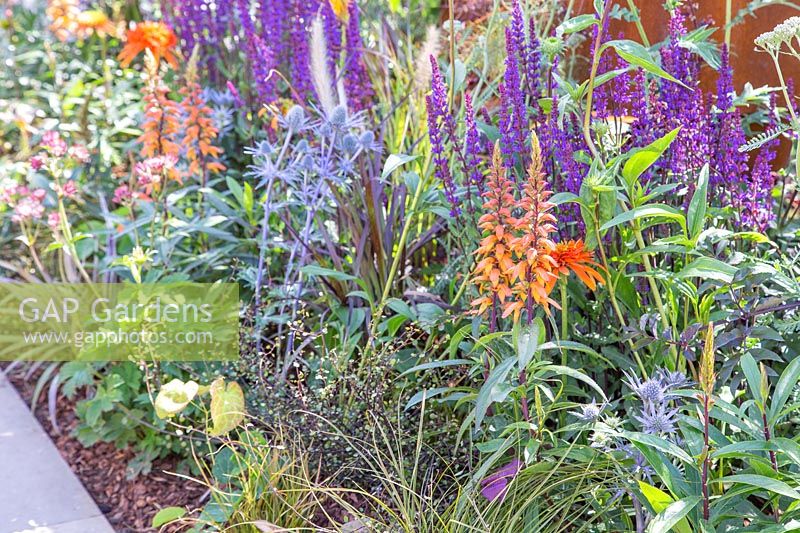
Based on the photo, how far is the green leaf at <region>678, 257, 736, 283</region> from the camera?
5.86 feet

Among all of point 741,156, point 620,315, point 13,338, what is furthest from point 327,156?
point 13,338

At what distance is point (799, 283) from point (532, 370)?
1.97 feet

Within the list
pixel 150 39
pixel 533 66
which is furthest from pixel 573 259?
pixel 150 39

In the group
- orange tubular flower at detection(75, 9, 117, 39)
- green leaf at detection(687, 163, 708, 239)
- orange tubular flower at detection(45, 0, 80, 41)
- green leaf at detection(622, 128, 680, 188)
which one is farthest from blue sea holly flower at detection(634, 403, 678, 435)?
orange tubular flower at detection(45, 0, 80, 41)

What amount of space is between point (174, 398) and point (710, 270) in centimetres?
134

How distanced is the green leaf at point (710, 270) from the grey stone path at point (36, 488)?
168cm

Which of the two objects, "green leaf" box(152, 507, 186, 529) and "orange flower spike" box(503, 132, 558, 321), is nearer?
"orange flower spike" box(503, 132, 558, 321)

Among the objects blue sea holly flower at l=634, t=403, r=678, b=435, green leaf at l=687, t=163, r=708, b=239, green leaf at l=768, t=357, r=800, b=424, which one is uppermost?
green leaf at l=687, t=163, r=708, b=239

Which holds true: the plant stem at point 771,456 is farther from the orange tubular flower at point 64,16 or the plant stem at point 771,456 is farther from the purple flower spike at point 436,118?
the orange tubular flower at point 64,16

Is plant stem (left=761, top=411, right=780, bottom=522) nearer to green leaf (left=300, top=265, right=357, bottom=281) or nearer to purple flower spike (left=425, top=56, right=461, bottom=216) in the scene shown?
purple flower spike (left=425, top=56, right=461, bottom=216)

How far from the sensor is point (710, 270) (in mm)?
1812

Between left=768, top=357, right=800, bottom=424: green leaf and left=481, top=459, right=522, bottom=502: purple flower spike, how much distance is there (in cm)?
53

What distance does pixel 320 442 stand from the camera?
7.63ft

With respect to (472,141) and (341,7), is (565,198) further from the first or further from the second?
(341,7)
